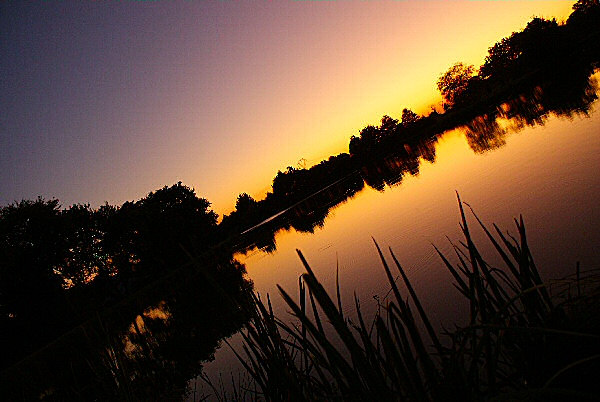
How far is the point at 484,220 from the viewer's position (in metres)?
6.24

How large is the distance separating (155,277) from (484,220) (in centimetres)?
5090

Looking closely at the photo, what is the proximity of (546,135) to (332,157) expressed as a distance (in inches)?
5388

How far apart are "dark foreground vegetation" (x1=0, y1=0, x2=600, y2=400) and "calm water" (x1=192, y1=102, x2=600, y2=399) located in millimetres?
1025

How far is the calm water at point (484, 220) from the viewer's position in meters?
4.36

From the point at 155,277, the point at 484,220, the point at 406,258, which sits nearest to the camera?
the point at 484,220

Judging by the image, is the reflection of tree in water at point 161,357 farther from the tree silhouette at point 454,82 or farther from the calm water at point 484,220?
the tree silhouette at point 454,82

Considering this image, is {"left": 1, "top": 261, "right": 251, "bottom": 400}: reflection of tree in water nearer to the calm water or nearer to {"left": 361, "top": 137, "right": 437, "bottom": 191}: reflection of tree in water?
the calm water

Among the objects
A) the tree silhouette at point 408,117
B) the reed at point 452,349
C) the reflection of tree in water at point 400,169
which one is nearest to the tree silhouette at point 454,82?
the tree silhouette at point 408,117

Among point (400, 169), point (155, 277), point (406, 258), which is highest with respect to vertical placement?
point (155, 277)

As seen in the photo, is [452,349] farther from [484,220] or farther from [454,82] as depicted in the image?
[454,82]

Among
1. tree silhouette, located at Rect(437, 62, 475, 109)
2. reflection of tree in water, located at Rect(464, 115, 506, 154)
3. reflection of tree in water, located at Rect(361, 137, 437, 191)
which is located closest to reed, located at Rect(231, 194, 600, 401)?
reflection of tree in water, located at Rect(464, 115, 506, 154)

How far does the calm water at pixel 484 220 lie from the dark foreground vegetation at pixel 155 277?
3.36 feet

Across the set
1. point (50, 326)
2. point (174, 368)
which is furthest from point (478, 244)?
point (50, 326)

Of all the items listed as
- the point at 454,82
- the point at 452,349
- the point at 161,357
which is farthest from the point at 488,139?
the point at 454,82
